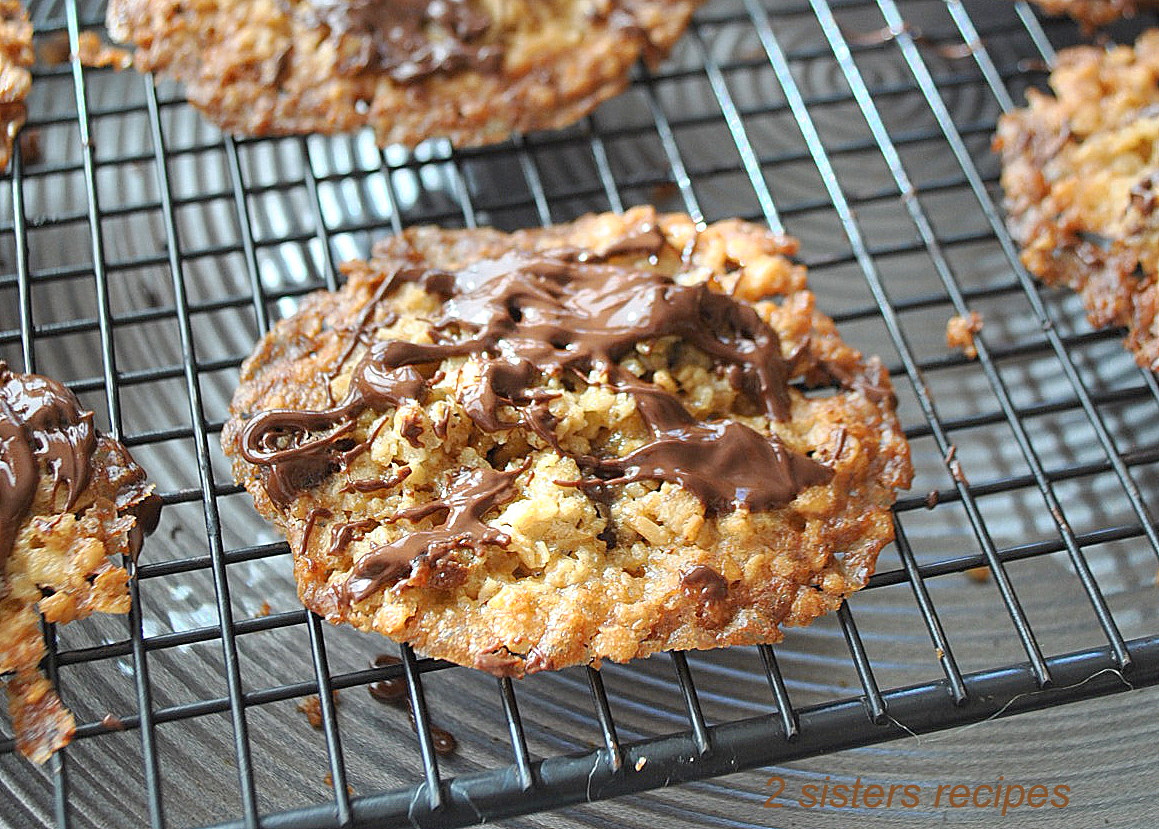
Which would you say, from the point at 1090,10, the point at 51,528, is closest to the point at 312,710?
the point at 51,528

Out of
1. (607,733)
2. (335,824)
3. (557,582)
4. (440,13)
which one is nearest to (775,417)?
(557,582)

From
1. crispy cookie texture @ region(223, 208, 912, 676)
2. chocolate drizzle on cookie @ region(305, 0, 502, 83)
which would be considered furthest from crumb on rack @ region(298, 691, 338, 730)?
chocolate drizzle on cookie @ region(305, 0, 502, 83)

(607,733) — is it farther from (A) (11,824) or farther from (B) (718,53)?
(B) (718,53)

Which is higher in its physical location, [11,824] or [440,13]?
[440,13]

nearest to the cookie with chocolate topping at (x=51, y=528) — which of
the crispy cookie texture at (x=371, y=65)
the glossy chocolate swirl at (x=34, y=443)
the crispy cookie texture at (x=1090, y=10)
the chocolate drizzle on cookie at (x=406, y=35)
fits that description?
the glossy chocolate swirl at (x=34, y=443)

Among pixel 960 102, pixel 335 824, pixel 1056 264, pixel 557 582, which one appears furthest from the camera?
pixel 960 102

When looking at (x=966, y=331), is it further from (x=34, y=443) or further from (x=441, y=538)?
(x=34, y=443)
